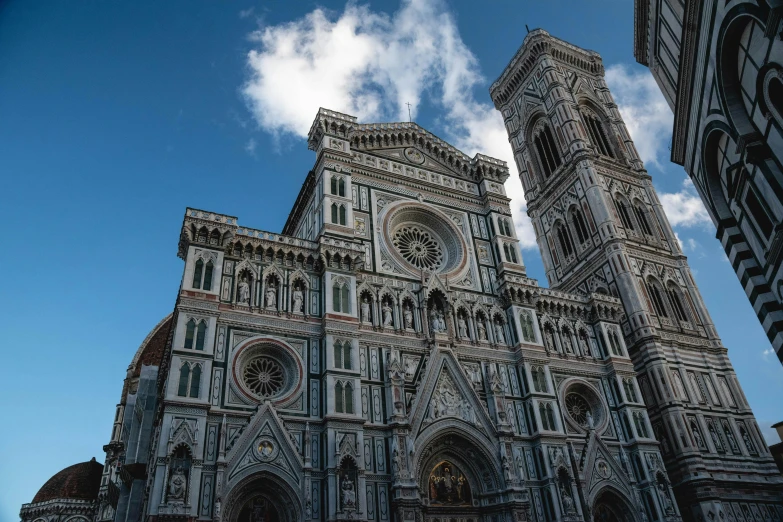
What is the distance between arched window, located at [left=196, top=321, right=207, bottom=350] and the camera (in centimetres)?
2069

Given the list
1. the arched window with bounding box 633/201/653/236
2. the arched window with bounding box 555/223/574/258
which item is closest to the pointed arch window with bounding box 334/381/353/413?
the arched window with bounding box 555/223/574/258

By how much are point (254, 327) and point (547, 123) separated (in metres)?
30.6

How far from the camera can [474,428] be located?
79.5 feet

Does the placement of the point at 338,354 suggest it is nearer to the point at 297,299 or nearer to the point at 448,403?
the point at 297,299

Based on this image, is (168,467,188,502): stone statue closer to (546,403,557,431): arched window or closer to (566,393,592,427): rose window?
(546,403,557,431): arched window

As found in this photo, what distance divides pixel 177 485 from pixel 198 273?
7826 millimetres

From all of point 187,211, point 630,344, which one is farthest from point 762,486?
point 187,211

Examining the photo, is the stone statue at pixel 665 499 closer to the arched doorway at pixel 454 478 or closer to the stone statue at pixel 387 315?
the arched doorway at pixel 454 478

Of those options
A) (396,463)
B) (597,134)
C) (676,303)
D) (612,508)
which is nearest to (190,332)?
(396,463)

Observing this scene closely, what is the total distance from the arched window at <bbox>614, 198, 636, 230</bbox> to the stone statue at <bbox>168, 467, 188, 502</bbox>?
99.8 ft

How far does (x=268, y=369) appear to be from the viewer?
73.2 ft

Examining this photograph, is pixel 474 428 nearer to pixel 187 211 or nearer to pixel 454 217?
pixel 454 217

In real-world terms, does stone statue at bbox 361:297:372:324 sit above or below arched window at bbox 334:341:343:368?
above

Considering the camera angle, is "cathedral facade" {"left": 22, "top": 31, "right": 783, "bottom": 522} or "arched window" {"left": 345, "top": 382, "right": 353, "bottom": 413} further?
"arched window" {"left": 345, "top": 382, "right": 353, "bottom": 413}
